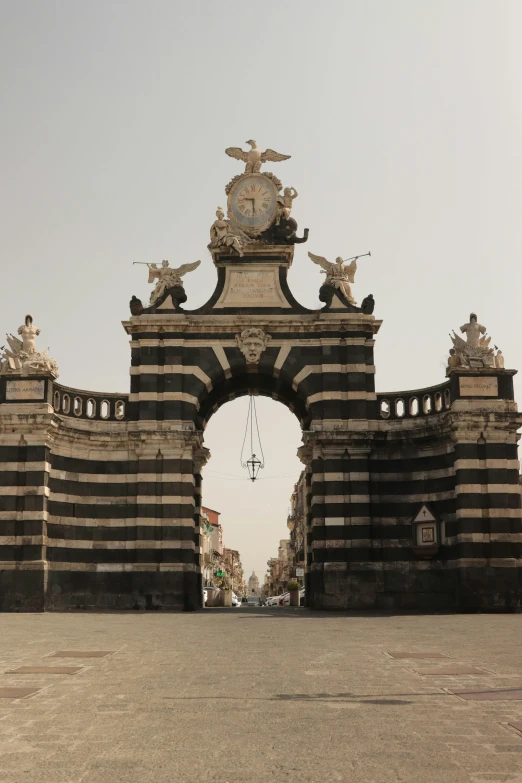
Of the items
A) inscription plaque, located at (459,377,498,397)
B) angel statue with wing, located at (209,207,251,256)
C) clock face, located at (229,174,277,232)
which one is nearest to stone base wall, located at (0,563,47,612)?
angel statue with wing, located at (209,207,251,256)

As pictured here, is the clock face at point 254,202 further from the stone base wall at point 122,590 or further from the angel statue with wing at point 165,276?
the stone base wall at point 122,590

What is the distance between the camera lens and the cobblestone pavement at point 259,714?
7.87 metres

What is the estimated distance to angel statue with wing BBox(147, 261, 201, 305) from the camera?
40906 mm

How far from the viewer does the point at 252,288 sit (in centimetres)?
4116

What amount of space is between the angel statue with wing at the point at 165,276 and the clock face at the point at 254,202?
2983 millimetres

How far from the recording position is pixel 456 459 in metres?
37.2

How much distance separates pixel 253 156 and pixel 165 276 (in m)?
7.03

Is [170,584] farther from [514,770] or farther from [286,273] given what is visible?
[514,770]

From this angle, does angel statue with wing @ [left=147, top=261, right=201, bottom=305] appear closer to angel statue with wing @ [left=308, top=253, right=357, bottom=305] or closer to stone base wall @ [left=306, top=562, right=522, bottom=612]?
angel statue with wing @ [left=308, top=253, right=357, bottom=305]

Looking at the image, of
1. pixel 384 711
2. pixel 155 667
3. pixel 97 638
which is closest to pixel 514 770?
pixel 384 711

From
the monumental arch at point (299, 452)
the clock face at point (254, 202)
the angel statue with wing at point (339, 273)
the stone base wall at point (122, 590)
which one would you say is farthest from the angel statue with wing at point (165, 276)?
the stone base wall at point (122, 590)

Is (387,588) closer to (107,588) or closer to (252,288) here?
(107,588)

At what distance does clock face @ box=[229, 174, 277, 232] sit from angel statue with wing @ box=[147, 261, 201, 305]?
298 cm

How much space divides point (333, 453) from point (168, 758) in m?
31.3
